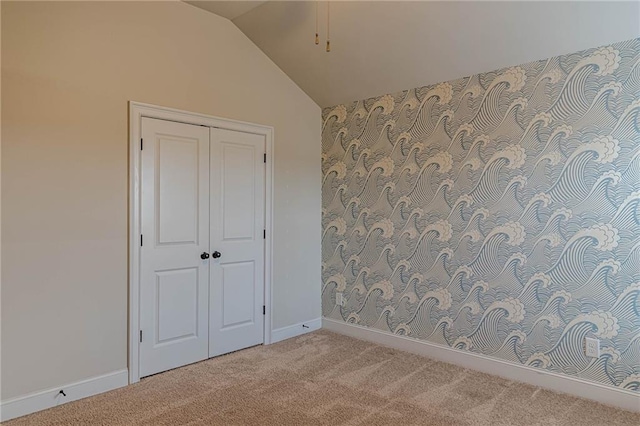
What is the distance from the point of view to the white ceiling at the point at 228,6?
3.28m

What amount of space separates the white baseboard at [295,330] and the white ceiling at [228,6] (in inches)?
115

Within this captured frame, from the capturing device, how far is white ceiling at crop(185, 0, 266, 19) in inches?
129

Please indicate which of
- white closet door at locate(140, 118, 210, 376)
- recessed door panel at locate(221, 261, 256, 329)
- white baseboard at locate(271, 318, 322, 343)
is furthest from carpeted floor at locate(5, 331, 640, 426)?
white baseboard at locate(271, 318, 322, 343)

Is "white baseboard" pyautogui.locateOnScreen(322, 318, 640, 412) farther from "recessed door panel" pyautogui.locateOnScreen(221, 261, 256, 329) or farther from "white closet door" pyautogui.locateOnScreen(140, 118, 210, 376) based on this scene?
"white closet door" pyautogui.locateOnScreen(140, 118, 210, 376)

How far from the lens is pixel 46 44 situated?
8.46ft

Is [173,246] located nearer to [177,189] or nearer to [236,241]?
[177,189]

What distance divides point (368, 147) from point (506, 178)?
4.48 feet

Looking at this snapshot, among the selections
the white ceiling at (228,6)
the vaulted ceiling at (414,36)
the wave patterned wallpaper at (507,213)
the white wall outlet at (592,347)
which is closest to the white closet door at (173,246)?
the white ceiling at (228,6)

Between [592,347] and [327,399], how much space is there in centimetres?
184

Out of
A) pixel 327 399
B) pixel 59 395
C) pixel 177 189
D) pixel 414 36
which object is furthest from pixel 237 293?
pixel 414 36

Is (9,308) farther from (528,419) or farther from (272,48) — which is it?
(528,419)

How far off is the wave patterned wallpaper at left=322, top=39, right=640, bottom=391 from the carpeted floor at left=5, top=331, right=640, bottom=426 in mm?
318

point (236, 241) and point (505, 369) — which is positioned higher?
point (236, 241)

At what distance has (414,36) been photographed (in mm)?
3125
